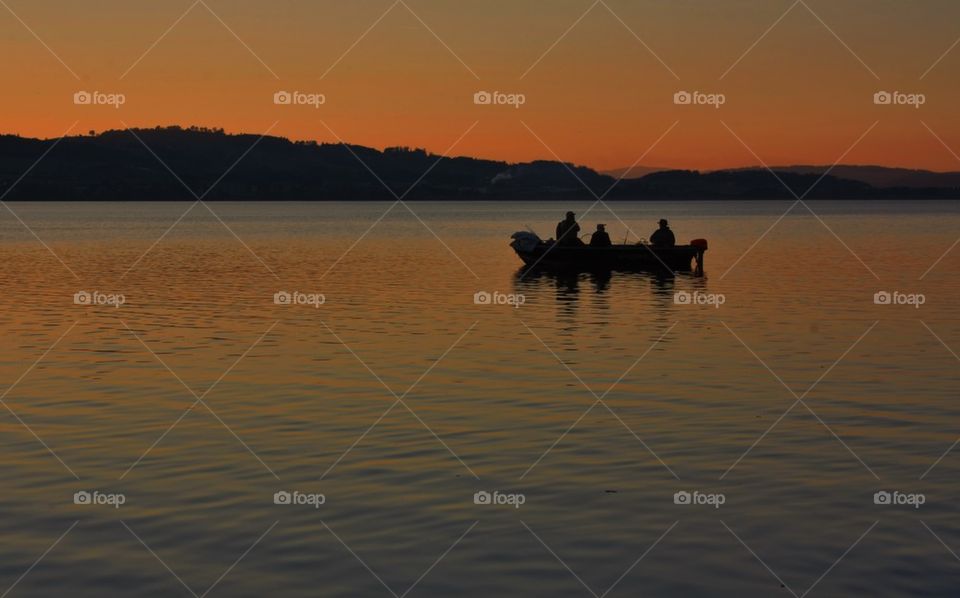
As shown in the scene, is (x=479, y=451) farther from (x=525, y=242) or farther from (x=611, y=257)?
(x=525, y=242)

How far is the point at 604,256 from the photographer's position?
58.0 metres

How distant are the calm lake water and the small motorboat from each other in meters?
17.7

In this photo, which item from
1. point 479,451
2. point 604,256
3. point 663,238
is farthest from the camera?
point 663,238

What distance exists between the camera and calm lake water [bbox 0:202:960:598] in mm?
12445

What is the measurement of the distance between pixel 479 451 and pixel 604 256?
134 ft

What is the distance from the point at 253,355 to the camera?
28625mm

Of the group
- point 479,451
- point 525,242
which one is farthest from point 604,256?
point 479,451

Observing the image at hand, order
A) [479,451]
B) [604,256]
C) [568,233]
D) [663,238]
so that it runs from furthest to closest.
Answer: [663,238]
[568,233]
[604,256]
[479,451]

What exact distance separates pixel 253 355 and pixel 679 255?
33.7 m

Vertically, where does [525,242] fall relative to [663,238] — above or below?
below

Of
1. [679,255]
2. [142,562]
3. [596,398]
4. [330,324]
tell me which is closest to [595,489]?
[142,562]

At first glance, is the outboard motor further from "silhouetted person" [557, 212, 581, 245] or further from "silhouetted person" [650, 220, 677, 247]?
"silhouetted person" [650, 220, 677, 247]

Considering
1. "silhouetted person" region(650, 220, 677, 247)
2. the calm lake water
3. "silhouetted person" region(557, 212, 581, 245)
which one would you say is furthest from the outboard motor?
the calm lake water

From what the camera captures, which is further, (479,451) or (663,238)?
(663,238)
